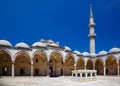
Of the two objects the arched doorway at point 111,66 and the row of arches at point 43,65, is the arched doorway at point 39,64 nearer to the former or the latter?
the row of arches at point 43,65

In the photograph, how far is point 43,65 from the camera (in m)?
32.1

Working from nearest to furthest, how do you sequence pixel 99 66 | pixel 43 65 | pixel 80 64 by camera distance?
pixel 43 65, pixel 99 66, pixel 80 64

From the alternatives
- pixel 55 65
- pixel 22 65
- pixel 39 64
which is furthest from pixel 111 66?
pixel 22 65

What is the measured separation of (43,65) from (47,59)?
4748mm

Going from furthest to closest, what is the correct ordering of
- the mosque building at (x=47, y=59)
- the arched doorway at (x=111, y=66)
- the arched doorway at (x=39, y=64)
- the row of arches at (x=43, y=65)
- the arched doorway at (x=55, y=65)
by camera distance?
1. the arched doorway at (x=111, y=66)
2. the arched doorway at (x=55, y=65)
3. the arched doorway at (x=39, y=64)
4. the row of arches at (x=43, y=65)
5. the mosque building at (x=47, y=59)

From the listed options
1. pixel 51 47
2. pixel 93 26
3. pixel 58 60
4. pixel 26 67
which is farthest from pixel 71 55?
pixel 93 26

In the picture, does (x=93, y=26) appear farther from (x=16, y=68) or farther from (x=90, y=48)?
(x=16, y=68)

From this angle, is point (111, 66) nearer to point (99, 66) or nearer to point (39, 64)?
point (99, 66)

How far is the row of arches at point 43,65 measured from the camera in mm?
28188

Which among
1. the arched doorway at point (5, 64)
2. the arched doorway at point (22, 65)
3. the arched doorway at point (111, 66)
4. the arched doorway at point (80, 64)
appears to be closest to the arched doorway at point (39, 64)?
the arched doorway at point (22, 65)

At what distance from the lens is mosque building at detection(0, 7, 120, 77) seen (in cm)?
2656

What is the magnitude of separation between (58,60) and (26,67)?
21.6 ft

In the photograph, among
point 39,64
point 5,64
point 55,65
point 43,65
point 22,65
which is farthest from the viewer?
point 55,65

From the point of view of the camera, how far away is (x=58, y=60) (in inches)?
1323
